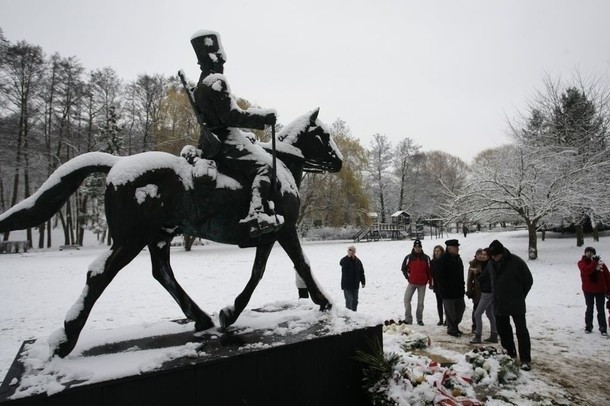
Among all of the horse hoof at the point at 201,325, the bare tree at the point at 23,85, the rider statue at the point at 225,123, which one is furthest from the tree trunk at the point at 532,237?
the bare tree at the point at 23,85

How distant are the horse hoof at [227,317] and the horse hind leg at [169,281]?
163mm

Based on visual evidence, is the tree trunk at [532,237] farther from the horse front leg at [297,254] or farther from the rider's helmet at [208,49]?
the rider's helmet at [208,49]

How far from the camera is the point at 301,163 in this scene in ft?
13.6

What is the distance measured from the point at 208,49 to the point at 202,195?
1.48 meters

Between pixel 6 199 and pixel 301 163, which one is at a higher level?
pixel 6 199

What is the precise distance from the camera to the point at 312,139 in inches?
163

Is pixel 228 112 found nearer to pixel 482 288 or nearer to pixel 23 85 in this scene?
pixel 482 288

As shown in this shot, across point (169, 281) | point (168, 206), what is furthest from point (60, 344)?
point (168, 206)

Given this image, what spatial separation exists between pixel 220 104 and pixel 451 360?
15.9ft

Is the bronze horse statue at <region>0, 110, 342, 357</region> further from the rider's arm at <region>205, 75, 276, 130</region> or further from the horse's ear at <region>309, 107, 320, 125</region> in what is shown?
the rider's arm at <region>205, 75, 276, 130</region>

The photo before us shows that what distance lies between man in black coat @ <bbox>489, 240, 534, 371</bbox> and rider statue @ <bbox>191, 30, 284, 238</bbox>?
4127 mm

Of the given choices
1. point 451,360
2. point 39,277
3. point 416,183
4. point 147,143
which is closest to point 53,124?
point 147,143

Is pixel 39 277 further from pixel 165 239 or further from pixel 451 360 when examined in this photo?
pixel 451 360

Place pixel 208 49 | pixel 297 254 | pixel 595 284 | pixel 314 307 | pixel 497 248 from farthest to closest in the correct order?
pixel 595 284 < pixel 497 248 < pixel 314 307 < pixel 297 254 < pixel 208 49
